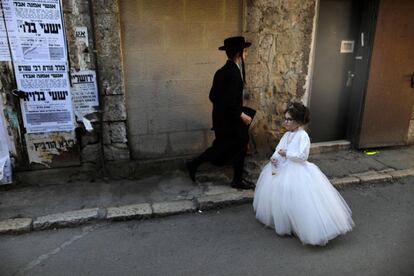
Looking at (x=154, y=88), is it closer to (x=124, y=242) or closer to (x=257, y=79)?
(x=257, y=79)

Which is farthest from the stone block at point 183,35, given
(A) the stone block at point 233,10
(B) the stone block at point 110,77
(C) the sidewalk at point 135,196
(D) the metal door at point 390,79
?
(D) the metal door at point 390,79

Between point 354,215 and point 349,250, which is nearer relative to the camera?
point 349,250

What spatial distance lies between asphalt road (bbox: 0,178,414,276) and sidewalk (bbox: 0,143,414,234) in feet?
0.40

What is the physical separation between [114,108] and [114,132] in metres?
0.34

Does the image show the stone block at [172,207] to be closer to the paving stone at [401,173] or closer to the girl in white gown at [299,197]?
the girl in white gown at [299,197]

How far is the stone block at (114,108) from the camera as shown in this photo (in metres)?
4.58

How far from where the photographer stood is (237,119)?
4.24 meters

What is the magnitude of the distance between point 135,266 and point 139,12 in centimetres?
316

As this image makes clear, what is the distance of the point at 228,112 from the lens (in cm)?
418

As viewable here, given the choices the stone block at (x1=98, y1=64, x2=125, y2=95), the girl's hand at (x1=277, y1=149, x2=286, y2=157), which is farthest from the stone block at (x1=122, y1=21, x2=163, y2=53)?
the girl's hand at (x1=277, y1=149, x2=286, y2=157)

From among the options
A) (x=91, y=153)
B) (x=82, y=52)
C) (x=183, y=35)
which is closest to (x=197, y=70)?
(x=183, y=35)

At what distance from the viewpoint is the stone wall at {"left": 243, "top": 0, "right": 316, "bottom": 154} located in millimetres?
4973

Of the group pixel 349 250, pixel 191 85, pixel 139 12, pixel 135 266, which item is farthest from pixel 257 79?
pixel 135 266

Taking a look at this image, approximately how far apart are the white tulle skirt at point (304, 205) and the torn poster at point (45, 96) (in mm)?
2812
